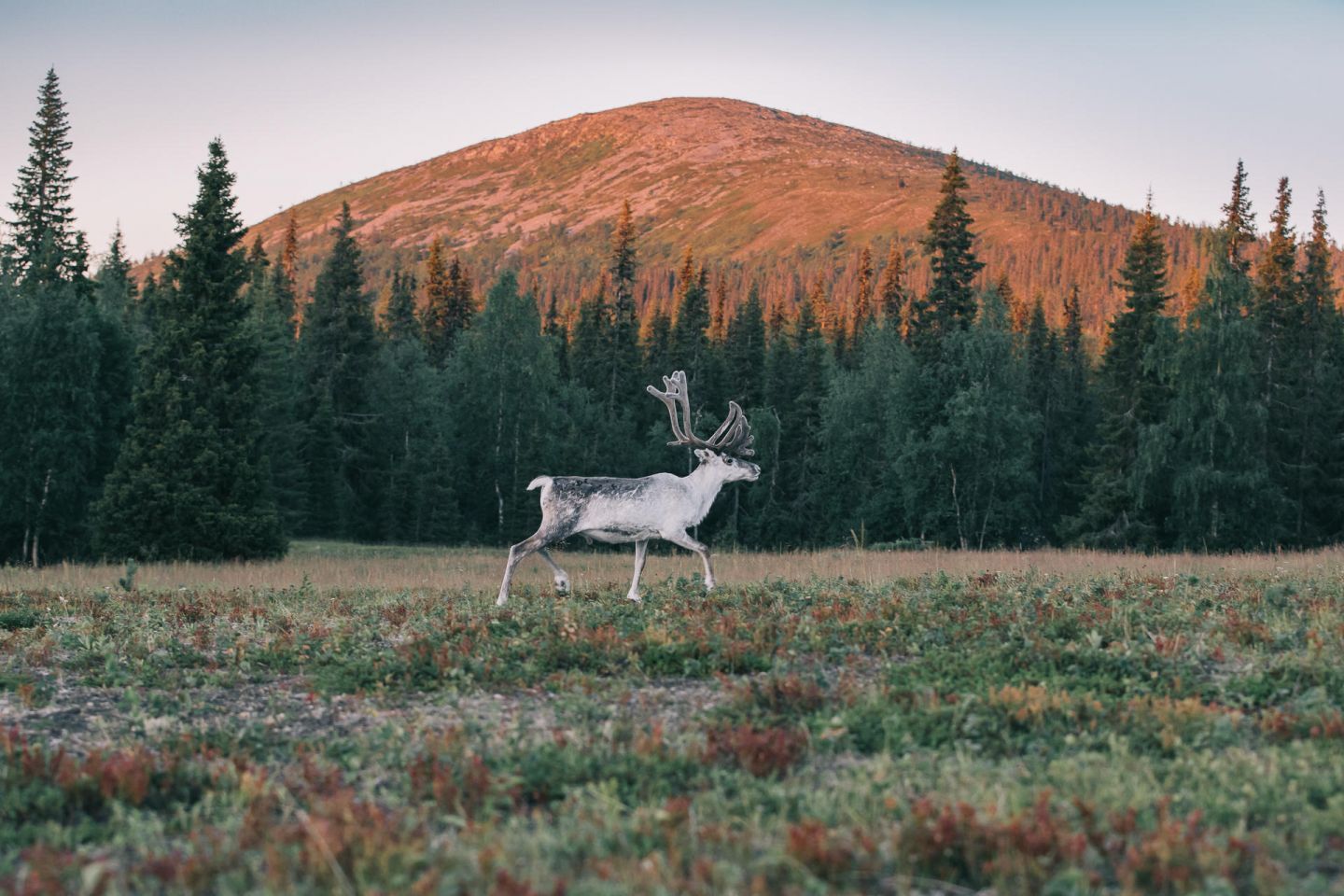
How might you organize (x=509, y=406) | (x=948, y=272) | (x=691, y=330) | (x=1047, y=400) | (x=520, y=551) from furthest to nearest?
1. (x=691, y=330)
2. (x=1047, y=400)
3. (x=509, y=406)
4. (x=948, y=272)
5. (x=520, y=551)

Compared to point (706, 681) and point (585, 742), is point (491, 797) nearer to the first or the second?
point (585, 742)

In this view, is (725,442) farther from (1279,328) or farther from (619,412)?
(619,412)

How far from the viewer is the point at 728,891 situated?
16.5 feet

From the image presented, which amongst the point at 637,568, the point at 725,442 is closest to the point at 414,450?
the point at 725,442

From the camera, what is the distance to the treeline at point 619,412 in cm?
3912

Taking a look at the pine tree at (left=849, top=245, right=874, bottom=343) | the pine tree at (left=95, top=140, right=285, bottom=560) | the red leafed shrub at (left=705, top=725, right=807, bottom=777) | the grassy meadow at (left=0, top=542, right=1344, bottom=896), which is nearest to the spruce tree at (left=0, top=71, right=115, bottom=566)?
the pine tree at (left=95, top=140, right=285, bottom=560)

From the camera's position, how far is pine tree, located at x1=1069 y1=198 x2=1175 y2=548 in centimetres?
5281

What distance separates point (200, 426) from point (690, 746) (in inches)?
1332

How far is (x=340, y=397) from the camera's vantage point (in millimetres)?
67312

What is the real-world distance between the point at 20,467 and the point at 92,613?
33.7 metres

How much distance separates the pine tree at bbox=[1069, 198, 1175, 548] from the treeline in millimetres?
152

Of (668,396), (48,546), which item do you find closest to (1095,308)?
(48,546)

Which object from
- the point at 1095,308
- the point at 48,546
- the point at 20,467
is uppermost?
the point at 1095,308

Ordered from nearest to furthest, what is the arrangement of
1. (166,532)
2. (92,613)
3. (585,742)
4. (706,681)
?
(585,742) → (706,681) → (92,613) → (166,532)
